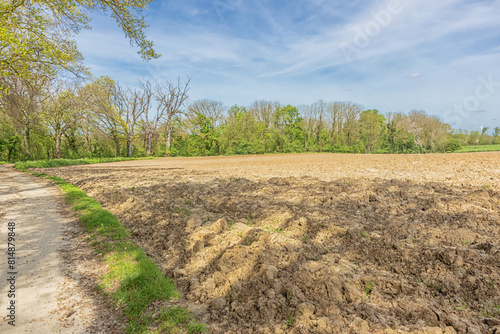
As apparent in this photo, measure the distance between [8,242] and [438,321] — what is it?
27.8ft

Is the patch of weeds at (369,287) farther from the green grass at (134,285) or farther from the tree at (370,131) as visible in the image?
the tree at (370,131)

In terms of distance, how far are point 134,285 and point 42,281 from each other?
1.69 m

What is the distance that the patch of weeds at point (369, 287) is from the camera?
3.58m

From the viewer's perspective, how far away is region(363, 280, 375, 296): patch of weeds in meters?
3.58

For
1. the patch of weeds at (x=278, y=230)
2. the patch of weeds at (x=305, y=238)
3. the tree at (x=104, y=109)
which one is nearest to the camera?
the patch of weeds at (x=305, y=238)

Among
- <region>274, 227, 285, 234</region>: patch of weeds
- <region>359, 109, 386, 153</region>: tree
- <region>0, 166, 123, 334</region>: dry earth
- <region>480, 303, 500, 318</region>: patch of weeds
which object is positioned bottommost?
<region>0, 166, 123, 334</region>: dry earth

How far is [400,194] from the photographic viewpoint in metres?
8.82

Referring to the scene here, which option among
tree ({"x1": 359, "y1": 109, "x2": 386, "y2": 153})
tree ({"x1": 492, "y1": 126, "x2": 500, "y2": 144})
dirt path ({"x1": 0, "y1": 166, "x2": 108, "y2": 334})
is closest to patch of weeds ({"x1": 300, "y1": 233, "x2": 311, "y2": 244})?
dirt path ({"x1": 0, "y1": 166, "x2": 108, "y2": 334})

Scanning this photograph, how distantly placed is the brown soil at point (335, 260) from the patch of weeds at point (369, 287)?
0.02 m

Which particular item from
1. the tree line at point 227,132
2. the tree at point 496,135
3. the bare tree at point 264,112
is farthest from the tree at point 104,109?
the tree at point 496,135

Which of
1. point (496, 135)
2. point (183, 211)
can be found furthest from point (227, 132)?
point (496, 135)

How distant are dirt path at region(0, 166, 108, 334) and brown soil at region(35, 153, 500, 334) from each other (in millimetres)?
1423

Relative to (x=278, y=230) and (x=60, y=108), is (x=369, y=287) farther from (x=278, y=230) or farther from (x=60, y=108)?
(x=60, y=108)

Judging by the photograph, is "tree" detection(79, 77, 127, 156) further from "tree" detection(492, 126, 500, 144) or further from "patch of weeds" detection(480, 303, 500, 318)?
"tree" detection(492, 126, 500, 144)
